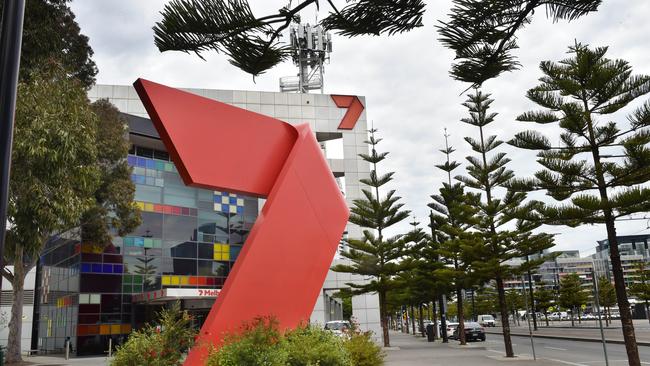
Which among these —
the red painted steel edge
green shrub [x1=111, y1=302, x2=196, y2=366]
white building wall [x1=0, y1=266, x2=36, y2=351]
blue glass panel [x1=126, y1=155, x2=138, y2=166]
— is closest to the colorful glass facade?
blue glass panel [x1=126, y1=155, x2=138, y2=166]

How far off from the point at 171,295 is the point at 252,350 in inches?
630

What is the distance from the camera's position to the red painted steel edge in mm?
7355

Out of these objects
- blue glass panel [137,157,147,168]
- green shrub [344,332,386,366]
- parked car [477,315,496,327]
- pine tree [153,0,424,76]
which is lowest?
parked car [477,315,496,327]

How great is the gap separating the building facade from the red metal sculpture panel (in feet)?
2.70

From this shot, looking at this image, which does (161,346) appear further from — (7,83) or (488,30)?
(488,30)

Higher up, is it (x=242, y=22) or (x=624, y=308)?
(x=242, y=22)

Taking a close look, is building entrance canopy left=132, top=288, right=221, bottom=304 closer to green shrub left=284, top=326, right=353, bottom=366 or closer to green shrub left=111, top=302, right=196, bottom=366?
green shrub left=284, top=326, right=353, bottom=366

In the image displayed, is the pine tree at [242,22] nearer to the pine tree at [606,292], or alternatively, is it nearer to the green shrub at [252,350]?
the green shrub at [252,350]

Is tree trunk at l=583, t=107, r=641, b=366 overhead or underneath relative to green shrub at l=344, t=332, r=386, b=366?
overhead

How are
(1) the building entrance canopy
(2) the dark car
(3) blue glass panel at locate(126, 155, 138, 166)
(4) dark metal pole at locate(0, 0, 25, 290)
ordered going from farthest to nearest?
(2) the dark car → (3) blue glass panel at locate(126, 155, 138, 166) → (1) the building entrance canopy → (4) dark metal pole at locate(0, 0, 25, 290)

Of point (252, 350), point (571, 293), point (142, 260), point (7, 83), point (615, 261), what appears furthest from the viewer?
point (571, 293)

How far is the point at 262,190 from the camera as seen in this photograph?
28.0 feet

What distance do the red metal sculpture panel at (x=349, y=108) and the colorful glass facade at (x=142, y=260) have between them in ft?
23.8

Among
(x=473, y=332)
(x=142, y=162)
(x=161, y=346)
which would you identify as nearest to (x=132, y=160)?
(x=142, y=162)
